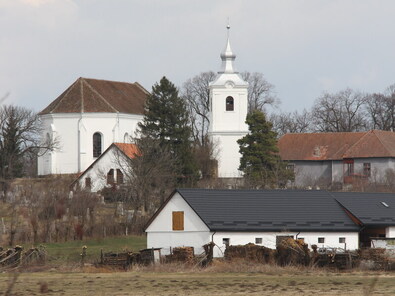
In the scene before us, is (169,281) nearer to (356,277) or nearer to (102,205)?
(356,277)

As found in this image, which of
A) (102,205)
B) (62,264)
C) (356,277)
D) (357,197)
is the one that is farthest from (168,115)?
(356,277)

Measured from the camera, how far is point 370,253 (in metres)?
38.7

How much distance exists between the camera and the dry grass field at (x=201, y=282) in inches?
1112

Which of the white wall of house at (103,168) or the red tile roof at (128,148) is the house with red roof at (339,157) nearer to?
the red tile roof at (128,148)

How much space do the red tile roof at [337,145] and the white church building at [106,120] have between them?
4367mm

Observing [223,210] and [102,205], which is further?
[102,205]

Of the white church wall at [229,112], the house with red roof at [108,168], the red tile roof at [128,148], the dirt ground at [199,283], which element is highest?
the white church wall at [229,112]

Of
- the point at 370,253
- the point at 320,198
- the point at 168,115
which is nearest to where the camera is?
the point at 370,253

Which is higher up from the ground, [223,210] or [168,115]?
[168,115]

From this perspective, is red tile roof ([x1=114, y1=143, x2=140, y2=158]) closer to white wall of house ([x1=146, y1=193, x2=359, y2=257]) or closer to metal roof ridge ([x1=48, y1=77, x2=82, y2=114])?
metal roof ridge ([x1=48, y1=77, x2=82, y2=114])

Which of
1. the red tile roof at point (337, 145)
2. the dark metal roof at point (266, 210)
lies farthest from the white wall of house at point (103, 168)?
the dark metal roof at point (266, 210)

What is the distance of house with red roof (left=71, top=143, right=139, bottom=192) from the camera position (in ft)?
252

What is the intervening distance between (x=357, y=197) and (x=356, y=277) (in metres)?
16.6

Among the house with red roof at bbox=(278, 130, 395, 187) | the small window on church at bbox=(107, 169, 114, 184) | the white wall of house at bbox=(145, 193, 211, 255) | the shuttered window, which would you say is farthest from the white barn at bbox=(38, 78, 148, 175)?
the shuttered window
